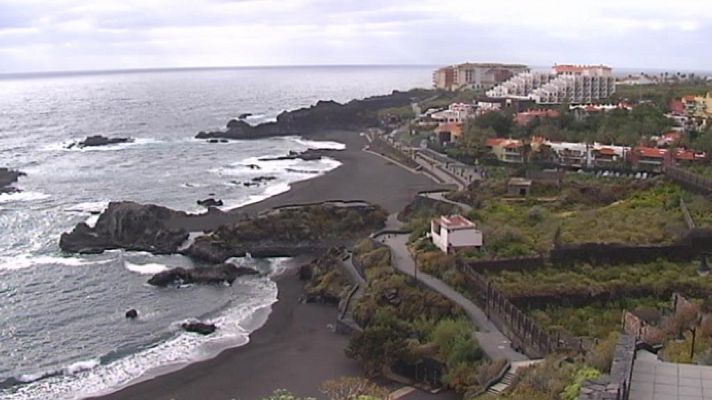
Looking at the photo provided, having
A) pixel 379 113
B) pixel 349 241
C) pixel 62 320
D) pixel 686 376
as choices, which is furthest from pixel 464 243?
pixel 379 113

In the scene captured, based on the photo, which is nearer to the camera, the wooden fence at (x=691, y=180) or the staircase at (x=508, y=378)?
the staircase at (x=508, y=378)

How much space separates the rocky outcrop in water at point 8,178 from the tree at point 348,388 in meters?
47.5

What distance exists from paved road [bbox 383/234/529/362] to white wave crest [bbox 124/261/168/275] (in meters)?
11.6

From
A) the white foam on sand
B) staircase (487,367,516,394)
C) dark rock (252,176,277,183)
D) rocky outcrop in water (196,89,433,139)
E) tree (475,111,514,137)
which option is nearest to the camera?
staircase (487,367,516,394)

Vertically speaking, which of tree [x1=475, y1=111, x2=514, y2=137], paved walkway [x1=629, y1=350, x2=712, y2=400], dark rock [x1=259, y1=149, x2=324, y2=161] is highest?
paved walkway [x1=629, y1=350, x2=712, y2=400]

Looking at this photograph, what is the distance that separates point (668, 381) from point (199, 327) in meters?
22.4

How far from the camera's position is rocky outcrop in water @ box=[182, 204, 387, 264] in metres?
42.8

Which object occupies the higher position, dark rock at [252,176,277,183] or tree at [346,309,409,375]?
tree at [346,309,409,375]

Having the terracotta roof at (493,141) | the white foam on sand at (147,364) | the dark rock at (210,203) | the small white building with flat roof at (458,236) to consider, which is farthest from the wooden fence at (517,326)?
the terracotta roof at (493,141)

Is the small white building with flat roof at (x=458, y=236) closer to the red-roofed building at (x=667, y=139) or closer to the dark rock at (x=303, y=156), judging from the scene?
the red-roofed building at (x=667, y=139)

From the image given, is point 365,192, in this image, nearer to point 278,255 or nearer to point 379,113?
point 278,255

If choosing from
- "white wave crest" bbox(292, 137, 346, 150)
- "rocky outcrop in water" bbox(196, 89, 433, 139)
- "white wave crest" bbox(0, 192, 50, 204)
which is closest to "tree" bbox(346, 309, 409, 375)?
"white wave crest" bbox(0, 192, 50, 204)

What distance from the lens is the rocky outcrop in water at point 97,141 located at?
92287 millimetres

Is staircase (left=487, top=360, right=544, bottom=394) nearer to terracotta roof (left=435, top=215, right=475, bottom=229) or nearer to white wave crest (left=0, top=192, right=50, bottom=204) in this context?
terracotta roof (left=435, top=215, right=475, bottom=229)
